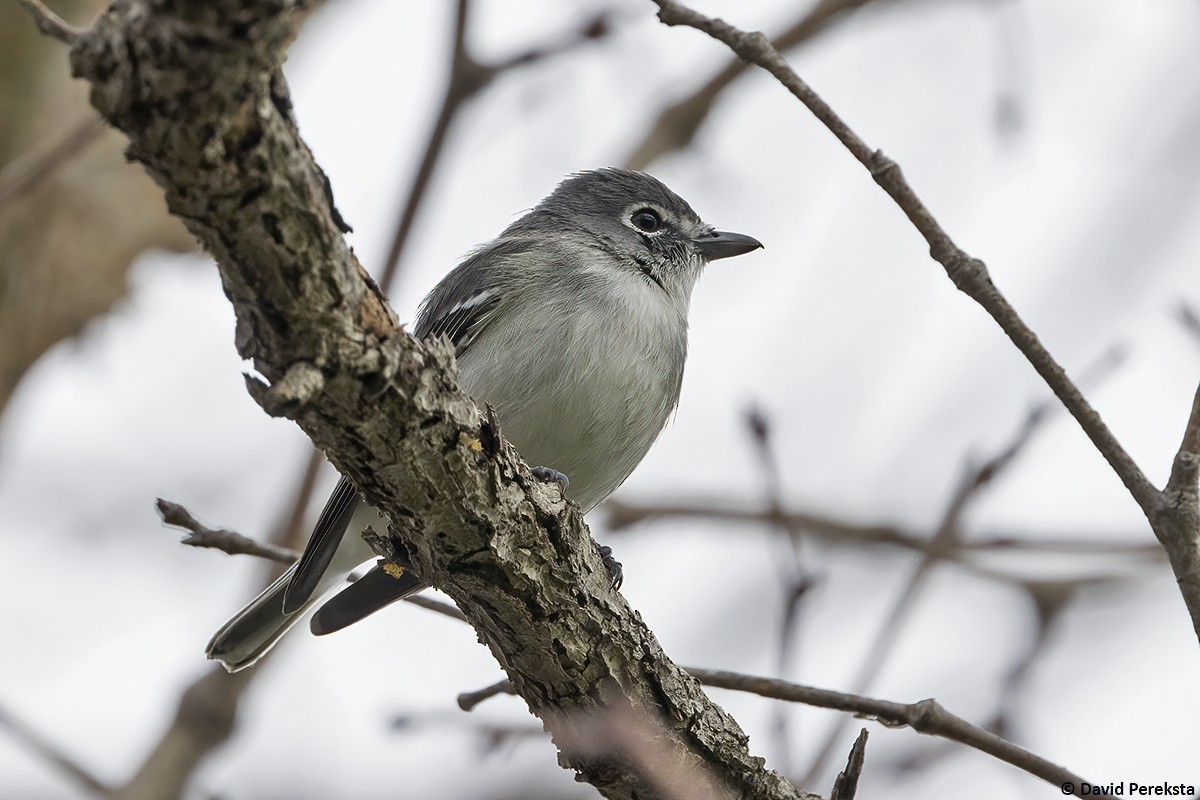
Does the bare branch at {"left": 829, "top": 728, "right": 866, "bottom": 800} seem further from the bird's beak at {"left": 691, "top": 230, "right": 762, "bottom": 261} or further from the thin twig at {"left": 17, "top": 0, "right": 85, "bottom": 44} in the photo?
the bird's beak at {"left": 691, "top": 230, "right": 762, "bottom": 261}

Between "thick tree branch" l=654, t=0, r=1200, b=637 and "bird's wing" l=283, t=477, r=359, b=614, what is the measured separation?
2127 millimetres

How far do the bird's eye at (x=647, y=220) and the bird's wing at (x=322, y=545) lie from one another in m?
2.07

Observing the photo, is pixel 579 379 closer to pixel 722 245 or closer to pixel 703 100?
pixel 722 245

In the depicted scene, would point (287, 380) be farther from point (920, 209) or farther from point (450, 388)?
point (920, 209)

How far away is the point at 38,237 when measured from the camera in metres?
6.36

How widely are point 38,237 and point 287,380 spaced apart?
497 centimetres

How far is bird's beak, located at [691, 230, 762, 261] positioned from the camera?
19.0ft

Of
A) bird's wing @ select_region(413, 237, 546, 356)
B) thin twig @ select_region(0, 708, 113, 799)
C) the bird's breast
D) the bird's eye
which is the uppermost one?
the bird's eye

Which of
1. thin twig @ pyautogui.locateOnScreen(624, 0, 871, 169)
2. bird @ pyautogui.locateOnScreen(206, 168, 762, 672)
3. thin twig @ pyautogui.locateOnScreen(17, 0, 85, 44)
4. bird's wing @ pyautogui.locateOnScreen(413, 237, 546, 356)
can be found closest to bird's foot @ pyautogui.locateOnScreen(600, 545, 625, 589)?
bird @ pyautogui.locateOnScreen(206, 168, 762, 672)

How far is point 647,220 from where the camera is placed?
19.1 ft

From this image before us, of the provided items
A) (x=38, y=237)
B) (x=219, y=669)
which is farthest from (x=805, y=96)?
(x=38, y=237)

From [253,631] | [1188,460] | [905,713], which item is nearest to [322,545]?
[253,631]

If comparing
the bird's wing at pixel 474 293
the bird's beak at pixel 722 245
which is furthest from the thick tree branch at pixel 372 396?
the bird's beak at pixel 722 245

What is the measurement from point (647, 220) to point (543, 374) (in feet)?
5.56
